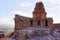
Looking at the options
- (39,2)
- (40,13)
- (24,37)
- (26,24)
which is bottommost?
(24,37)

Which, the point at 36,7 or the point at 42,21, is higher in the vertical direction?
the point at 36,7

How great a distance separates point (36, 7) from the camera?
33438mm

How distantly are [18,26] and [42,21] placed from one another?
7.16m

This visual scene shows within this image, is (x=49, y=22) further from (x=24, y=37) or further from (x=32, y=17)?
(x=24, y=37)

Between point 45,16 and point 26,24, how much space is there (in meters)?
5.76

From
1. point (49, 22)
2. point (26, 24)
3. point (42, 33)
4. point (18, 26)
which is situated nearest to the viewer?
point (42, 33)

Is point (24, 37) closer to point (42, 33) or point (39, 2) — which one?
point (42, 33)

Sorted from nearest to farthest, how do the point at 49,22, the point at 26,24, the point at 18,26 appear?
the point at 18,26, the point at 26,24, the point at 49,22

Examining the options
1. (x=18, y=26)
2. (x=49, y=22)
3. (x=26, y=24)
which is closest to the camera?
(x=18, y=26)

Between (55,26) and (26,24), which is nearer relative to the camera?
(26,24)

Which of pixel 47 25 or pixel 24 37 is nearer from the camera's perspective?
pixel 24 37

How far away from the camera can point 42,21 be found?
3262 cm

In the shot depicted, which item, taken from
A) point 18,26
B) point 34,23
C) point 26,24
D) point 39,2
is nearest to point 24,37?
point 18,26

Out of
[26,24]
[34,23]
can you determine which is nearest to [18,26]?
[26,24]
